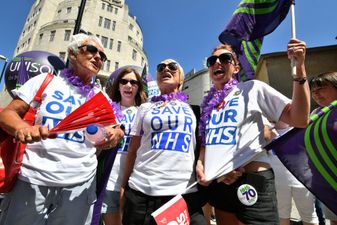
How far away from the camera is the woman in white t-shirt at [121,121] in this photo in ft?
9.43

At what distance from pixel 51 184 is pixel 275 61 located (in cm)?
942

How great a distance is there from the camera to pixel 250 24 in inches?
103

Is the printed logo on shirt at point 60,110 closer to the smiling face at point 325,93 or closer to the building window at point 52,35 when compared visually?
the smiling face at point 325,93

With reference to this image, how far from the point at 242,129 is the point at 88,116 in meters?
1.21

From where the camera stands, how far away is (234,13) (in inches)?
106

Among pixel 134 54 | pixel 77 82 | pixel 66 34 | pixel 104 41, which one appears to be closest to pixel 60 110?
pixel 77 82

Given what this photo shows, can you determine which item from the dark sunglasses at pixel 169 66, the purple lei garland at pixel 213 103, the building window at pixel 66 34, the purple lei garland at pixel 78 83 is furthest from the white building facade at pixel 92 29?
the purple lei garland at pixel 213 103

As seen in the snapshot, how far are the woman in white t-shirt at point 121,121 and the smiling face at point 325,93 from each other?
2131 mm

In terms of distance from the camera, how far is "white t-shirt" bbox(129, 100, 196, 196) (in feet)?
6.65

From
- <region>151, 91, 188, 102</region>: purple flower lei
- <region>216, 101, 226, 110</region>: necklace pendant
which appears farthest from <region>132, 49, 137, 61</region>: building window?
<region>216, 101, 226, 110</region>: necklace pendant

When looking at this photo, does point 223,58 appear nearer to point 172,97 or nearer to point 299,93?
point 172,97

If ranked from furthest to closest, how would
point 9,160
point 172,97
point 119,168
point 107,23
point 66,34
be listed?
point 107,23
point 66,34
point 119,168
point 172,97
point 9,160

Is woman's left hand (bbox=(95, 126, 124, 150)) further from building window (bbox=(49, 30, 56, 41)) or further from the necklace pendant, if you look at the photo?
building window (bbox=(49, 30, 56, 41))

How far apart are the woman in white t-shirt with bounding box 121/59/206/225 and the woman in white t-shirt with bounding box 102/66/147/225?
0.56 meters
